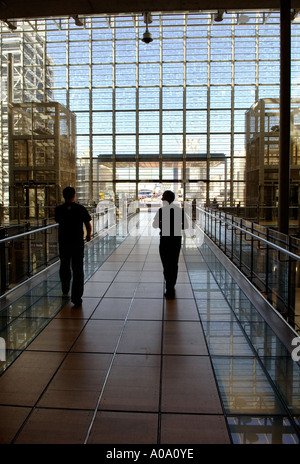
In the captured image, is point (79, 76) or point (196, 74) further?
point (79, 76)

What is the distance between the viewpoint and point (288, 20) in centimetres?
905

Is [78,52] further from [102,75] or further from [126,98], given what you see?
[126,98]

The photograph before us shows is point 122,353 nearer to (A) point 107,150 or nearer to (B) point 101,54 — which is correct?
(A) point 107,150

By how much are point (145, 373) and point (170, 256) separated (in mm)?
2427

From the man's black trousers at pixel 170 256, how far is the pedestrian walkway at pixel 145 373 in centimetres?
27

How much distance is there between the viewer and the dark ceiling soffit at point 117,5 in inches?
379

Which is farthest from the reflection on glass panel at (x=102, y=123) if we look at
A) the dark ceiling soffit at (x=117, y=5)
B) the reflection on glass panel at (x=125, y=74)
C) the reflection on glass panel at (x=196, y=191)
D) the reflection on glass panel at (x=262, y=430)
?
the reflection on glass panel at (x=262, y=430)

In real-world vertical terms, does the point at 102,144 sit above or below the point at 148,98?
below

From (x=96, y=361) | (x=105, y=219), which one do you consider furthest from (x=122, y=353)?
(x=105, y=219)

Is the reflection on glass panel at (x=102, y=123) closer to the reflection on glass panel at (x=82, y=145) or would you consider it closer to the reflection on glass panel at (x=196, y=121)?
the reflection on glass panel at (x=82, y=145)

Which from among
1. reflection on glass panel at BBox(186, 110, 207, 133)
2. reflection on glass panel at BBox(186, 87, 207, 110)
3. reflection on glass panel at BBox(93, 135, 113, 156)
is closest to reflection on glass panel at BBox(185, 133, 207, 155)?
reflection on glass panel at BBox(186, 110, 207, 133)

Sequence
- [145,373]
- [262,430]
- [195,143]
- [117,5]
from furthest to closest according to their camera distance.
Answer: [195,143], [117,5], [145,373], [262,430]

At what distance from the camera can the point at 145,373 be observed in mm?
3141

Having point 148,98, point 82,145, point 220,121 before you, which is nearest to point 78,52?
point 148,98
